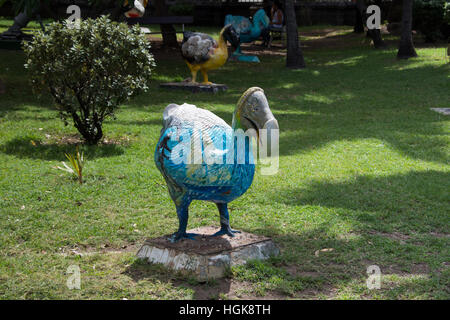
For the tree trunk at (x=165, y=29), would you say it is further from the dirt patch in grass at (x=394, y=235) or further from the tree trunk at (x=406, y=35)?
the dirt patch in grass at (x=394, y=235)

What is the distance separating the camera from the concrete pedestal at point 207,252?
4266 millimetres

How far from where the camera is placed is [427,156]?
806 centimetres

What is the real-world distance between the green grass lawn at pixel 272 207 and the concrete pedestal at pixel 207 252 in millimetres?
95

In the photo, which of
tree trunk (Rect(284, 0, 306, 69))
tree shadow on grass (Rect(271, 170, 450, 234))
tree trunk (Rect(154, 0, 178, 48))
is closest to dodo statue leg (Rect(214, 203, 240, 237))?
tree shadow on grass (Rect(271, 170, 450, 234))

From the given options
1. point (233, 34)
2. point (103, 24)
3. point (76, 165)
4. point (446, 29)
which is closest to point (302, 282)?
point (76, 165)

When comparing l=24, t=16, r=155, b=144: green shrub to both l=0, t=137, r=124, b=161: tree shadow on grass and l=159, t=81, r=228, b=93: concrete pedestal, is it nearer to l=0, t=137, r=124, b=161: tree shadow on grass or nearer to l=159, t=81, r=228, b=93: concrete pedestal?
l=0, t=137, r=124, b=161: tree shadow on grass

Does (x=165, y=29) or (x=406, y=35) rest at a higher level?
(x=165, y=29)

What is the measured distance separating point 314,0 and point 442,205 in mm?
30166

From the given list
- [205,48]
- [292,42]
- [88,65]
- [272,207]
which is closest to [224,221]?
[272,207]

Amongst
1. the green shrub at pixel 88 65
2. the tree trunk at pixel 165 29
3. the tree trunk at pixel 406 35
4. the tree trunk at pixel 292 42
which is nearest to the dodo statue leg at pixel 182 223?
the green shrub at pixel 88 65

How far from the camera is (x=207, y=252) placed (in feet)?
14.1

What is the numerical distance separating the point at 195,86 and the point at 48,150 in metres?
5.64

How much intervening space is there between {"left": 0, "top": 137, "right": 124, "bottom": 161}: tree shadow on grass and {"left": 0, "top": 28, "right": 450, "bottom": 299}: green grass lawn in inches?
1.1

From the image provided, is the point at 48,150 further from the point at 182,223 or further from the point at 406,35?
the point at 406,35
